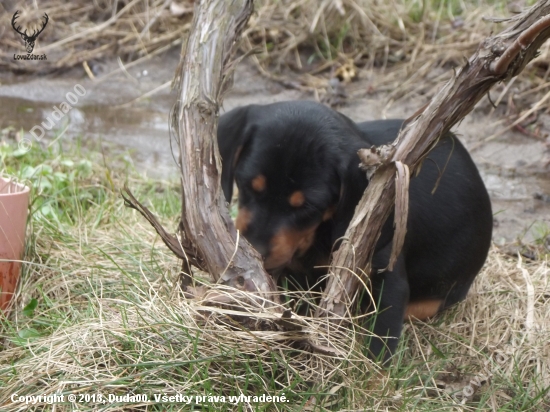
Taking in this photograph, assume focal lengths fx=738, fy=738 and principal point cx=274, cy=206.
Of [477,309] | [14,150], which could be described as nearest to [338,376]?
[477,309]

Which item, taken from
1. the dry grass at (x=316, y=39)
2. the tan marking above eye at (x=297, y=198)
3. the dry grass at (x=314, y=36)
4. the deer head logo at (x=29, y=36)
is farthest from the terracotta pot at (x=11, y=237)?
the deer head logo at (x=29, y=36)

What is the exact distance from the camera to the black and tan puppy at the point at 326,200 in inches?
121

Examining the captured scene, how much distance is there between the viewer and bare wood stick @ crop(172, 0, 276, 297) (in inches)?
108

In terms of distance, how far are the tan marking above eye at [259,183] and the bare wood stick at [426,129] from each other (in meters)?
0.47

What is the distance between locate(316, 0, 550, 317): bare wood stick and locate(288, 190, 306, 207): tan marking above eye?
333 mm

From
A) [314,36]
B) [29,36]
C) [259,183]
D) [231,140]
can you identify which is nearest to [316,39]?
[314,36]

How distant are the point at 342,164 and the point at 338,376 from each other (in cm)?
87

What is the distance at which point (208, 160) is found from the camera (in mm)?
2814

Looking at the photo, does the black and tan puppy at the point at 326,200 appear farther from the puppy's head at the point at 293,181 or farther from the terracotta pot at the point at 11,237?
the terracotta pot at the point at 11,237

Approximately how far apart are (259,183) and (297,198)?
0.17 metres

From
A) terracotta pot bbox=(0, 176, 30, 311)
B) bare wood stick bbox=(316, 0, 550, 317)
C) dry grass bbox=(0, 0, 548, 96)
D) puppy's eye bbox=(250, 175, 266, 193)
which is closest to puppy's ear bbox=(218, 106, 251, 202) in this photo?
puppy's eye bbox=(250, 175, 266, 193)

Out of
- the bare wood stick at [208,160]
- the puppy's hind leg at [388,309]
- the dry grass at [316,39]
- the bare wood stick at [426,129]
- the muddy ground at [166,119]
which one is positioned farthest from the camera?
the dry grass at [316,39]

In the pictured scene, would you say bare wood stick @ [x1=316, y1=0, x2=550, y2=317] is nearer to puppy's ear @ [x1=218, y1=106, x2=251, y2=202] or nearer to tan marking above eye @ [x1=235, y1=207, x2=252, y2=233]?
tan marking above eye @ [x1=235, y1=207, x2=252, y2=233]

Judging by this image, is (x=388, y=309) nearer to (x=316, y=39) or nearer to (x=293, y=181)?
(x=293, y=181)
